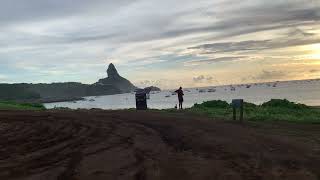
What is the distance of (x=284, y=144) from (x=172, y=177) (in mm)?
5744

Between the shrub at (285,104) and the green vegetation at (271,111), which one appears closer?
the green vegetation at (271,111)

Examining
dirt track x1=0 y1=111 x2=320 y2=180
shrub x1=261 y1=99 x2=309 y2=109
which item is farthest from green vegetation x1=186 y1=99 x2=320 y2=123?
dirt track x1=0 y1=111 x2=320 y2=180

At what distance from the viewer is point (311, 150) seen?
545 inches

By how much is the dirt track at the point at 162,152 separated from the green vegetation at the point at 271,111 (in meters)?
4.15

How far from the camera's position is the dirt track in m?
10.7

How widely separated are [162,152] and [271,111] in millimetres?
18111

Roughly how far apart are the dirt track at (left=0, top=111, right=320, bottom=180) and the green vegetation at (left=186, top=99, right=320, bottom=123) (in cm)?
415

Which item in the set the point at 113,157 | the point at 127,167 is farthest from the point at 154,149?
the point at 127,167

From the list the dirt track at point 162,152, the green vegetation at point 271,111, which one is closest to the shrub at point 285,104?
the green vegetation at point 271,111

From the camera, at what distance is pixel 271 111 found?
30578 mm

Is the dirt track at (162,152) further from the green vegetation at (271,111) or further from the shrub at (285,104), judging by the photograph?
the shrub at (285,104)

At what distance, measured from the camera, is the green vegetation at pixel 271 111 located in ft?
83.0

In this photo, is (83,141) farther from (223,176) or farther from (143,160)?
(223,176)

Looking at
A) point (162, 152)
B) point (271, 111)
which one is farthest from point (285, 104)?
point (162, 152)
